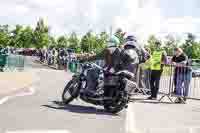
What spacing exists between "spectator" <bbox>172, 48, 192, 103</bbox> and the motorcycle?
4370mm

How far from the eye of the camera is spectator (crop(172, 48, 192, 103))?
15.7 metres

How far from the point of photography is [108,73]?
38.0 ft

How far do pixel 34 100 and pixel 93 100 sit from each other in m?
1.89

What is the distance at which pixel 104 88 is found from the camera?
11.7 m

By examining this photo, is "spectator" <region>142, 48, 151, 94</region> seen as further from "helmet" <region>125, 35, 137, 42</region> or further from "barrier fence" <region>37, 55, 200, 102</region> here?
"helmet" <region>125, 35, 137, 42</region>

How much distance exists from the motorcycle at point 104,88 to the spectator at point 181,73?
14.3ft

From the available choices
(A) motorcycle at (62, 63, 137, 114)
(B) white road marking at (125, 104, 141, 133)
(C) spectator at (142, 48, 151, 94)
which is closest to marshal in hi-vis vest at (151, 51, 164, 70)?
(C) spectator at (142, 48, 151, 94)

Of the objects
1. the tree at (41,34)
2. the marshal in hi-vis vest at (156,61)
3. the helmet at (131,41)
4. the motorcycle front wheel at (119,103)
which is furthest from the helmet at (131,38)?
the tree at (41,34)

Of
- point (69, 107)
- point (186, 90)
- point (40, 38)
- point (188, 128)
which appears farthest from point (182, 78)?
point (40, 38)

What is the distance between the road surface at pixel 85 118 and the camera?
28.5 feet

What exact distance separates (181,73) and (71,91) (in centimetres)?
473

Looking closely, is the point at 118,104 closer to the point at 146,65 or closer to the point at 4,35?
the point at 146,65

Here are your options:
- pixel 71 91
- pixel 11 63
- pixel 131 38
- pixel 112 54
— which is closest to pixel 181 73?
pixel 131 38

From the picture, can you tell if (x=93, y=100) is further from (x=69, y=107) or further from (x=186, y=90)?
(x=186, y=90)
